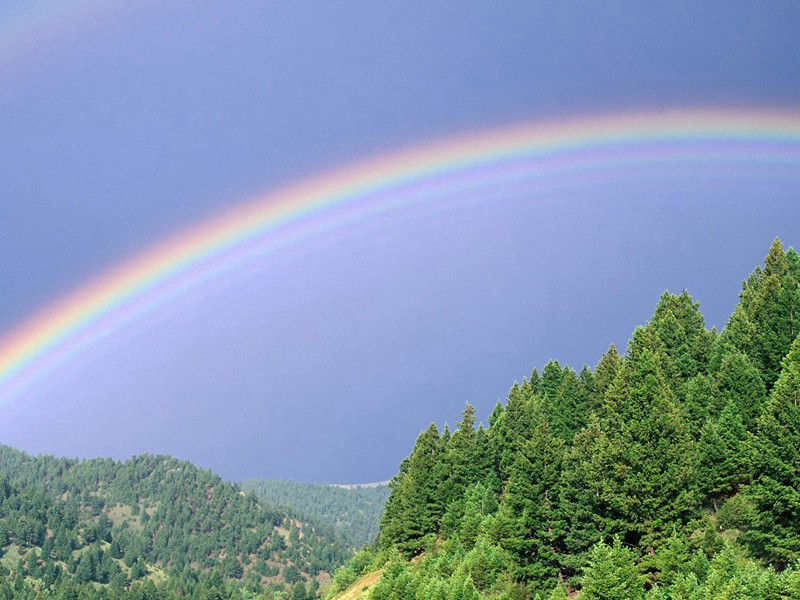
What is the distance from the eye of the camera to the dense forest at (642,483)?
50594mm

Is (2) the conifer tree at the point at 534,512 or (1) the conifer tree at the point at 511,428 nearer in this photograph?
(2) the conifer tree at the point at 534,512

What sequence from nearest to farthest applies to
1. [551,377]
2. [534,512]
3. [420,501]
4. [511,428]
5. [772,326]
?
1. [534,512]
2. [772,326]
3. [511,428]
4. [420,501]
5. [551,377]

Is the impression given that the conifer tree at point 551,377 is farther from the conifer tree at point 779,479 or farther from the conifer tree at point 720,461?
the conifer tree at point 779,479

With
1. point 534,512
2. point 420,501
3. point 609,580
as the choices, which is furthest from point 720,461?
point 420,501

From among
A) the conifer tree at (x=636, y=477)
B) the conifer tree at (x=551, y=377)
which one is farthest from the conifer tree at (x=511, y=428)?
the conifer tree at (x=636, y=477)

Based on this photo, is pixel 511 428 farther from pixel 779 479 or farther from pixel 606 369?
pixel 779 479

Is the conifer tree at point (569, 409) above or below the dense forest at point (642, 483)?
above

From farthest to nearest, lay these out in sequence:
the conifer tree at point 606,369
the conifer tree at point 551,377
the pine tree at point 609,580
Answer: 1. the conifer tree at point 551,377
2. the conifer tree at point 606,369
3. the pine tree at point 609,580

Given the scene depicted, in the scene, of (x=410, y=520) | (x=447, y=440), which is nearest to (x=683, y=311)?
(x=447, y=440)

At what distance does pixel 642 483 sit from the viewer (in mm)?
57031

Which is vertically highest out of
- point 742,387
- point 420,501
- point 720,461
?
point 742,387

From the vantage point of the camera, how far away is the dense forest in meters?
50.6

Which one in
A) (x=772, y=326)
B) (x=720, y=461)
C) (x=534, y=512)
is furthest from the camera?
(x=772, y=326)

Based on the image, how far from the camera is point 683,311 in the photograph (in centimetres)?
9994
